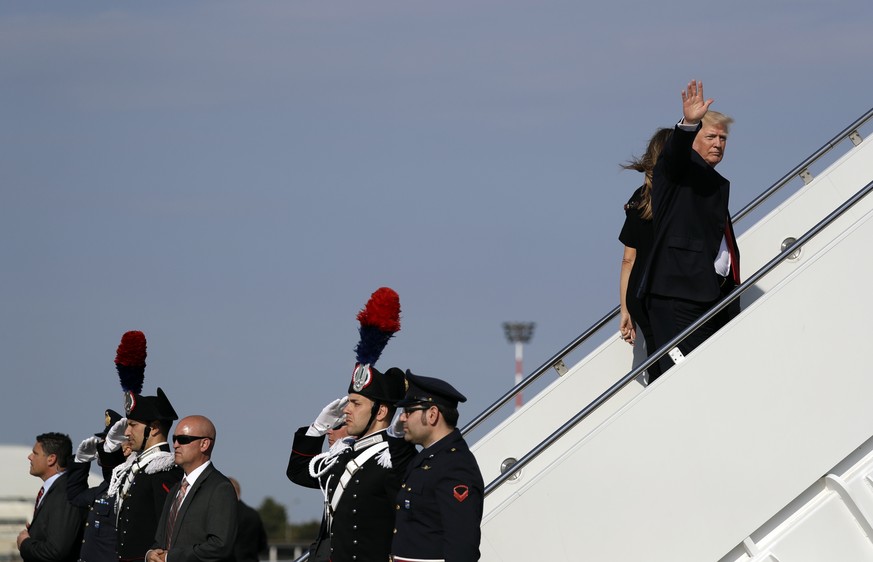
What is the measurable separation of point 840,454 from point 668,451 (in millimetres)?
838

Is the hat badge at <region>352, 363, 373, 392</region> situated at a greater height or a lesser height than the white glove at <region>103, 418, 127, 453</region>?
lesser

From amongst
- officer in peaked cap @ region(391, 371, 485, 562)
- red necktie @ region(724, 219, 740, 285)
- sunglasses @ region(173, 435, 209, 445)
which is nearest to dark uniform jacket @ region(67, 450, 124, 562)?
sunglasses @ region(173, 435, 209, 445)

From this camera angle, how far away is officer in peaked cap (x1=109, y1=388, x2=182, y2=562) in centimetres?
790

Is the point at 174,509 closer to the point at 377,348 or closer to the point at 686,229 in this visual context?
the point at 377,348

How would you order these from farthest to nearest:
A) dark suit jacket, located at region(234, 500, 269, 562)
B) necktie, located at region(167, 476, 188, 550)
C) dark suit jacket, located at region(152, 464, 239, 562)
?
dark suit jacket, located at region(234, 500, 269, 562) < necktie, located at region(167, 476, 188, 550) < dark suit jacket, located at region(152, 464, 239, 562)

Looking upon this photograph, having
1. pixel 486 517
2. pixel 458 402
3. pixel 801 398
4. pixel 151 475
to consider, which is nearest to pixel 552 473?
pixel 486 517

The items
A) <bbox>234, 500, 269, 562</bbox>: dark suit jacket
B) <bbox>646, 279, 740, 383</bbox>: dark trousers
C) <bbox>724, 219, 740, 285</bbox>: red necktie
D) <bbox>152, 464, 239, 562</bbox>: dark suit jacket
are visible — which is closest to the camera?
<bbox>152, 464, 239, 562</bbox>: dark suit jacket

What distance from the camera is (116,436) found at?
885 centimetres

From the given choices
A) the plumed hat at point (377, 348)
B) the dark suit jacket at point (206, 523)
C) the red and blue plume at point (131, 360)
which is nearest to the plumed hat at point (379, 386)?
the plumed hat at point (377, 348)

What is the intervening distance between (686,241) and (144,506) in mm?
3504

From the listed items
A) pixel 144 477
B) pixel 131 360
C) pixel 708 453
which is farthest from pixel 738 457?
pixel 131 360

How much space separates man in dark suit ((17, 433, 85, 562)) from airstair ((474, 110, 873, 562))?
420cm

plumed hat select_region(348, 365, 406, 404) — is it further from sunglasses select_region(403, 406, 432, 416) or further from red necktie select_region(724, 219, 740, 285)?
red necktie select_region(724, 219, 740, 285)

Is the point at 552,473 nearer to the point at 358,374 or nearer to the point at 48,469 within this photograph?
the point at 358,374
